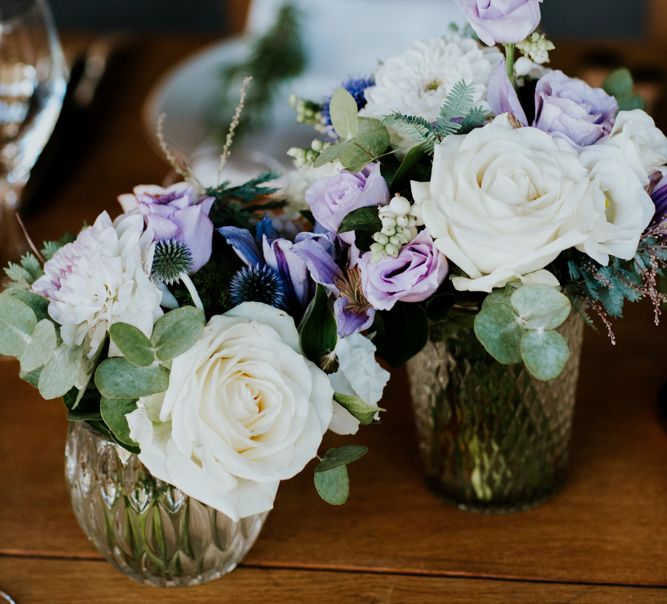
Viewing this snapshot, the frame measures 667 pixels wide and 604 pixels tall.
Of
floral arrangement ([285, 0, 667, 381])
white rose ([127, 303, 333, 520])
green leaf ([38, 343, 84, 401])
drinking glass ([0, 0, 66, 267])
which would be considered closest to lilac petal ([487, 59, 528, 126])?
floral arrangement ([285, 0, 667, 381])

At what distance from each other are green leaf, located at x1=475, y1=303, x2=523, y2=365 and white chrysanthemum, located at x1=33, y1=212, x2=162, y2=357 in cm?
19

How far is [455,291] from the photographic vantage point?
1.95 feet

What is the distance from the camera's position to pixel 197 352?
0.53m

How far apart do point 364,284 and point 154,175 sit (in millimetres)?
726

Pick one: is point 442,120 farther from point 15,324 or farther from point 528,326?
point 15,324

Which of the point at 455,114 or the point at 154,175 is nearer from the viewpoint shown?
the point at 455,114

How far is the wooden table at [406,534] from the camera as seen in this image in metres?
0.68

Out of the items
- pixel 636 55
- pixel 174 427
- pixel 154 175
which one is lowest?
pixel 636 55

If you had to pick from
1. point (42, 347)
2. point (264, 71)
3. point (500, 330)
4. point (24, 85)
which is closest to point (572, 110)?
point (500, 330)

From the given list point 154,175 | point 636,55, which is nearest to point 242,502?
point 154,175

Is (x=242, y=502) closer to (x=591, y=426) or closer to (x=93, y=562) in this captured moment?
(x=93, y=562)

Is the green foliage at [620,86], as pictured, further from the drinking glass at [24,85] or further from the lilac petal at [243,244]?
the drinking glass at [24,85]

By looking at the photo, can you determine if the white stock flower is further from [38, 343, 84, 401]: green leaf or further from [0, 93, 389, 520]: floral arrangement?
[38, 343, 84, 401]: green leaf

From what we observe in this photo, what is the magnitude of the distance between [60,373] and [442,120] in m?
0.27
